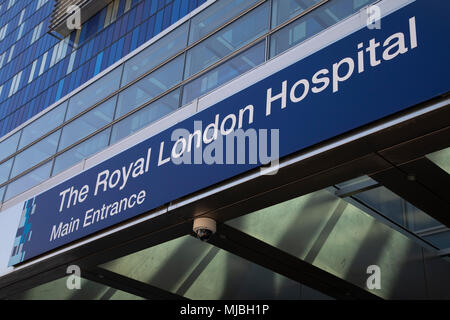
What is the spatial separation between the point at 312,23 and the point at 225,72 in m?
1.40

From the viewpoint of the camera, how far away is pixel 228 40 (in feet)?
26.5

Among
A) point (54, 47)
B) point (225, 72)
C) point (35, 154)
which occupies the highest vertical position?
point (54, 47)

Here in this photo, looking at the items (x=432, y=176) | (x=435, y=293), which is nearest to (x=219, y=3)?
(x=432, y=176)

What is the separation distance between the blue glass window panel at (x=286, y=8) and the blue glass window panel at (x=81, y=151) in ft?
11.3

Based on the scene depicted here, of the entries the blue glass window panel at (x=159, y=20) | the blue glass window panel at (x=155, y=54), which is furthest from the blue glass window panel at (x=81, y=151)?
the blue glass window panel at (x=159, y=20)

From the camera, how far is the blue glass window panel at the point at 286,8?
23.2ft

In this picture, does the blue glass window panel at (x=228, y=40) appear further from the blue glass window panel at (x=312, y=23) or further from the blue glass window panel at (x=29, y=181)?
the blue glass window panel at (x=29, y=181)

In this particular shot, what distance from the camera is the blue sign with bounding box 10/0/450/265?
4.99m

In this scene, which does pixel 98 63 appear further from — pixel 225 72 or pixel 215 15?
pixel 225 72

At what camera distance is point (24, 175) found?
36.9 ft

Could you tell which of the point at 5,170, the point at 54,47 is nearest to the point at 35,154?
the point at 5,170

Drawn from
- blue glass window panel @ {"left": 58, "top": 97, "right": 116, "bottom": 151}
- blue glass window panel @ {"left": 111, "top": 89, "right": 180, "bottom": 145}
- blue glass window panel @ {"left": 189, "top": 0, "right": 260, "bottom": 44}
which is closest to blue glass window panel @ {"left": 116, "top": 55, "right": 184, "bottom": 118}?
blue glass window panel @ {"left": 111, "top": 89, "right": 180, "bottom": 145}
